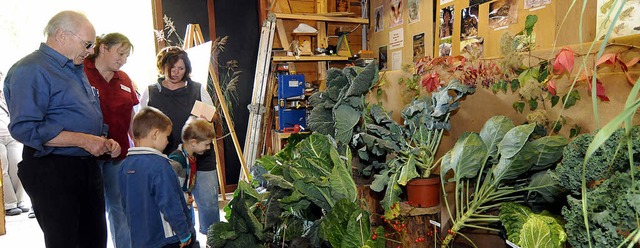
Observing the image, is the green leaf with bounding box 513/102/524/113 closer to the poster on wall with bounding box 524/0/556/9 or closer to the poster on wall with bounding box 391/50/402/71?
the poster on wall with bounding box 524/0/556/9

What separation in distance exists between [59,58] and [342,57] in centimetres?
272

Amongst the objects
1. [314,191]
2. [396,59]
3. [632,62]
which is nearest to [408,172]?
[314,191]

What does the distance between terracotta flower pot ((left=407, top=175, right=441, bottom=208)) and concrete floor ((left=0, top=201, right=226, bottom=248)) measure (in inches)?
83.3

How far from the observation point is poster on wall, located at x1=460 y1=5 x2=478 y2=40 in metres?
2.72

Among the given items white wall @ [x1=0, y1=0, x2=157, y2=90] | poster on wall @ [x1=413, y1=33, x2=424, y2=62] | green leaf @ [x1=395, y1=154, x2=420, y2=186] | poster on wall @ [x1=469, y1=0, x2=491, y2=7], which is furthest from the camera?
white wall @ [x1=0, y1=0, x2=157, y2=90]

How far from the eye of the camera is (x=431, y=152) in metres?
1.46

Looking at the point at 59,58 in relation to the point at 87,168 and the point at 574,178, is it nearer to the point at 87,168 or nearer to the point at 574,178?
the point at 87,168

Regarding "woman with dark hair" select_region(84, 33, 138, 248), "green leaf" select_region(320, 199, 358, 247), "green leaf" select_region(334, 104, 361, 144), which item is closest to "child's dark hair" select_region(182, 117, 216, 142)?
"woman with dark hair" select_region(84, 33, 138, 248)

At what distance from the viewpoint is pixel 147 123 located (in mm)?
1884

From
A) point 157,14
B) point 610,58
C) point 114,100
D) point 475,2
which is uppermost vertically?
point 157,14

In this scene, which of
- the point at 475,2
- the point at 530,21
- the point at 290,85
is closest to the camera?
the point at 530,21

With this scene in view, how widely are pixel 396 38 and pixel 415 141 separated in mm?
2497

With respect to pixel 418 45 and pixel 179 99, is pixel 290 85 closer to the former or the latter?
pixel 418 45

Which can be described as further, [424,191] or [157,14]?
[157,14]
